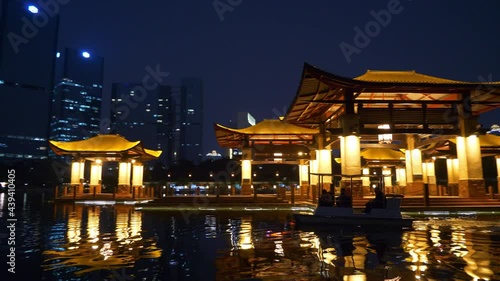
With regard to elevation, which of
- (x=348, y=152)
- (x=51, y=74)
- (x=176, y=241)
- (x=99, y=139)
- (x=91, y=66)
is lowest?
(x=176, y=241)

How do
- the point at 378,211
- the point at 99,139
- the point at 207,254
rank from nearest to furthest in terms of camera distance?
the point at 207,254
the point at 378,211
the point at 99,139

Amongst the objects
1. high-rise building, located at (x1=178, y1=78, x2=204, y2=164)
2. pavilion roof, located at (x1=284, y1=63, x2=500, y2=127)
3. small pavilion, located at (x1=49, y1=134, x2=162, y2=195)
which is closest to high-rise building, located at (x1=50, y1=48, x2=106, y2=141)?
high-rise building, located at (x1=178, y1=78, x2=204, y2=164)

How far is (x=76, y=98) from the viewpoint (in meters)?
182

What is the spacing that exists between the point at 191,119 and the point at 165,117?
16862 millimetres

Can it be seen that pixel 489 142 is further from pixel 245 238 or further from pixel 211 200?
pixel 245 238

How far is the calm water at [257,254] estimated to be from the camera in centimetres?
672

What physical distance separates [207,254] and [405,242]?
17.6 ft

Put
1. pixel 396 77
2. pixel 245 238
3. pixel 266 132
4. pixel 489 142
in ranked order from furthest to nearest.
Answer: pixel 266 132
pixel 489 142
pixel 396 77
pixel 245 238

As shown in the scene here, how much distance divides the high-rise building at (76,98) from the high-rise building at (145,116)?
2124 cm

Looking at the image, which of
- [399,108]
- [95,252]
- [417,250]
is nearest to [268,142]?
[399,108]

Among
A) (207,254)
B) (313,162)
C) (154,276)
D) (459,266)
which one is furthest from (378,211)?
(313,162)

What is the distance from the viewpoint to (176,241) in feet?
35.4

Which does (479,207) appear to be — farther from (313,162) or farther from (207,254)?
(207,254)

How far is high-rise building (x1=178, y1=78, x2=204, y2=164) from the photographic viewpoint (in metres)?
174
